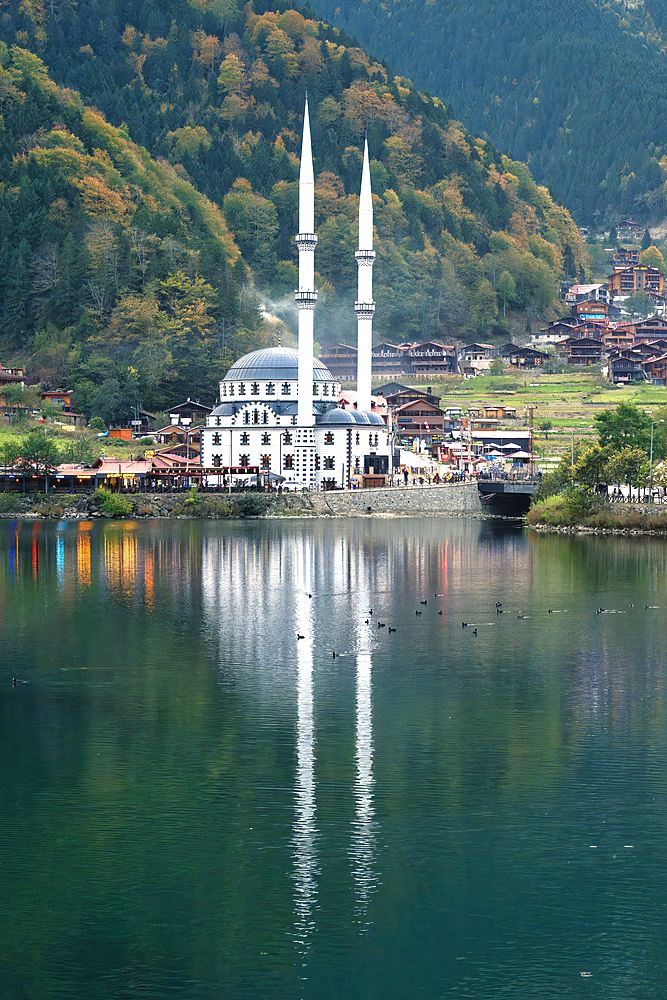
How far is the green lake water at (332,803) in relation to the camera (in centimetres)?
1722

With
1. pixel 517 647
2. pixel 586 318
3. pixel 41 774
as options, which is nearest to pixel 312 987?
pixel 41 774

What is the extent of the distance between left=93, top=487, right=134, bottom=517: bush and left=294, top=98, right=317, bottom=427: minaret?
18318mm

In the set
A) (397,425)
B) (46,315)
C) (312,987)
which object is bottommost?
(312,987)

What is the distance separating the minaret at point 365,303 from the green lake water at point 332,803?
70783 millimetres

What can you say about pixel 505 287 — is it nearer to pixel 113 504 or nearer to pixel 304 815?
pixel 113 504

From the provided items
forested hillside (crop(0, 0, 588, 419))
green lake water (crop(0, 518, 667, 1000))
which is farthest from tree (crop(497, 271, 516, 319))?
green lake water (crop(0, 518, 667, 1000))

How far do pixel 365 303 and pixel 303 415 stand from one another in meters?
15.3

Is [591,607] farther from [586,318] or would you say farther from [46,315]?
[586,318]

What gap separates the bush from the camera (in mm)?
95750

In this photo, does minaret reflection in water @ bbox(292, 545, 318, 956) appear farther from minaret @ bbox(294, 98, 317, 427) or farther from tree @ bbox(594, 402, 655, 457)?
minaret @ bbox(294, 98, 317, 427)

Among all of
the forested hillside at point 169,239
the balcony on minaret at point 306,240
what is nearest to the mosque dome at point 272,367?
the balcony on minaret at point 306,240

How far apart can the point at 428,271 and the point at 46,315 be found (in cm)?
6233

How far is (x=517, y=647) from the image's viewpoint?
127 ft

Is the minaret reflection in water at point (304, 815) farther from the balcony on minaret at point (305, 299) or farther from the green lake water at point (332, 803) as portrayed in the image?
the balcony on minaret at point (305, 299)
